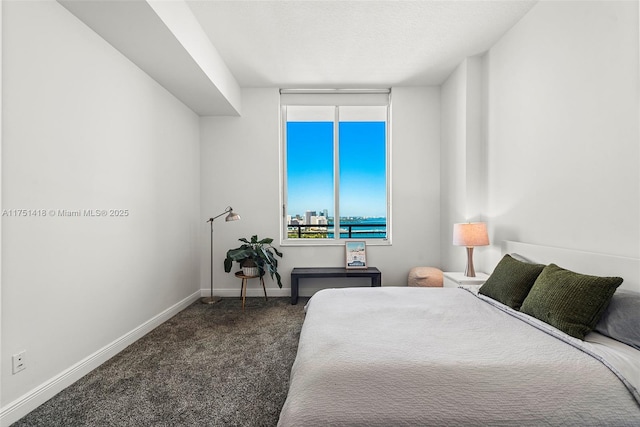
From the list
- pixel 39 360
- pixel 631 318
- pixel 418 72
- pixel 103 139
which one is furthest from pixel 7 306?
pixel 418 72

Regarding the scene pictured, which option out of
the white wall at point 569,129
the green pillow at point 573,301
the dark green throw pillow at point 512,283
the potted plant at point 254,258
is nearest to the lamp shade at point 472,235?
the white wall at point 569,129

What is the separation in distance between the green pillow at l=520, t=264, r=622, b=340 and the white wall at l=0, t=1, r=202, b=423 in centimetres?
296

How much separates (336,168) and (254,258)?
1725 millimetres

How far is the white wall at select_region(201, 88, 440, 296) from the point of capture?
4.23 m

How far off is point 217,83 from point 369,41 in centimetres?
165

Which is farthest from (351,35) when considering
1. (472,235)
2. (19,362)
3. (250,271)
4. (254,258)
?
(19,362)

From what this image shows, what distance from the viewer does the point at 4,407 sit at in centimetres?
160

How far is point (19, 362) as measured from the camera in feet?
5.54

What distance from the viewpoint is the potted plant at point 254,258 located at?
12.3ft

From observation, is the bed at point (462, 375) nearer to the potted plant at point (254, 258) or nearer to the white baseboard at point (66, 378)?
the white baseboard at point (66, 378)

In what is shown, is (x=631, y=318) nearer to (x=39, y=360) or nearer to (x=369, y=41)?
(x=369, y=41)

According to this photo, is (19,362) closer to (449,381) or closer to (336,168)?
(449,381)

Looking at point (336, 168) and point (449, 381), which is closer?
point (449, 381)

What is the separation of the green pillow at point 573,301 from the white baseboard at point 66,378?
9.73ft
